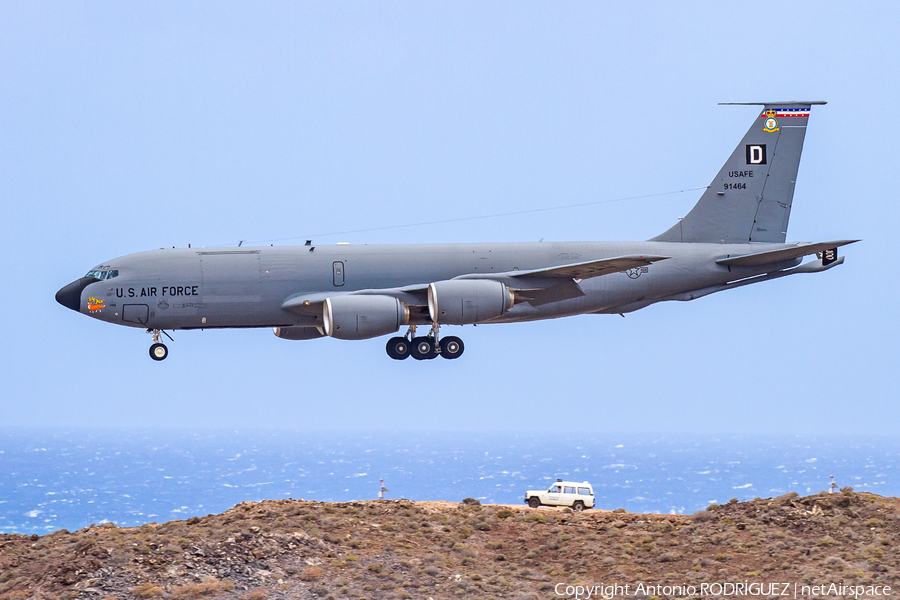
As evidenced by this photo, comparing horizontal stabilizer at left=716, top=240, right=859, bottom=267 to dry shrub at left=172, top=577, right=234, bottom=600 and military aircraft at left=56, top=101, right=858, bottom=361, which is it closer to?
military aircraft at left=56, top=101, right=858, bottom=361

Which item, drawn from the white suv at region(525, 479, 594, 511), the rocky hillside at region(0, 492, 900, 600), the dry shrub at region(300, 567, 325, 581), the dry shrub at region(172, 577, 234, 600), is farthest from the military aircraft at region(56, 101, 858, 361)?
the dry shrub at region(172, 577, 234, 600)

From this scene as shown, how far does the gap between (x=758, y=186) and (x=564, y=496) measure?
48.7 feet

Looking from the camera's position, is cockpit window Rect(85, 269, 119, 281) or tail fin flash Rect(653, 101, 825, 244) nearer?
cockpit window Rect(85, 269, 119, 281)

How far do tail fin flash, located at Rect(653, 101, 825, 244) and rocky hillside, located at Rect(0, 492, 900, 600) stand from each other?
14.4m

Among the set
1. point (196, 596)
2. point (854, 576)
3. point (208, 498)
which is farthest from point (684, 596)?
point (208, 498)

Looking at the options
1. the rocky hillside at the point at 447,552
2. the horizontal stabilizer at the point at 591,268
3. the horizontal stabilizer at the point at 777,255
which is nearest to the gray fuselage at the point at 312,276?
the horizontal stabilizer at the point at 777,255

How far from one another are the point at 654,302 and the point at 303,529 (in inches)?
735

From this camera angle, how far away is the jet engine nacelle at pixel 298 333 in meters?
42.2

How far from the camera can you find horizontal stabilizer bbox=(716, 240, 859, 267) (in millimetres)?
39719

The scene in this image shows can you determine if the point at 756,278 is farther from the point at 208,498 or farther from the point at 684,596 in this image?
the point at 208,498

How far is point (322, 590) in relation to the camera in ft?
87.3

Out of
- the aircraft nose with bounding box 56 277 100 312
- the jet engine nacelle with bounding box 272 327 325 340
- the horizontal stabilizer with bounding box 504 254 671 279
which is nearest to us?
the horizontal stabilizer with bounding box 504 254 671 279

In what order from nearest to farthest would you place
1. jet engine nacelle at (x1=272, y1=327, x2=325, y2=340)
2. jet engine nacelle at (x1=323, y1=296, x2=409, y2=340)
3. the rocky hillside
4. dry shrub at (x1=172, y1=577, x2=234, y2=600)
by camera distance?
dry shrub at (x1=172, y1=577, x2=234, y2=600) < the rocky hillside < jet engine nacelle at (x1=323, y1=296, x2=409, y2=340) < jet engine nacelle at (x1=272, y1=327, x2=325, y2=340)

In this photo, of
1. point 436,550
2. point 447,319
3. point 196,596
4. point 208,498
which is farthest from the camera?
point 208,498
